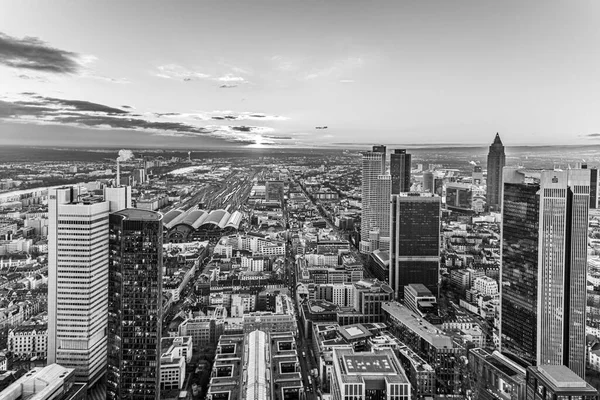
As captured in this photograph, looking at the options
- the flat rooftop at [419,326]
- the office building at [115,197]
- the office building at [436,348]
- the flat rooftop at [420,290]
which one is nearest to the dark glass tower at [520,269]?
the office building at [436,348]

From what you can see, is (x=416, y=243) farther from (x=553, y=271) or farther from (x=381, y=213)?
(x=553, y=271)

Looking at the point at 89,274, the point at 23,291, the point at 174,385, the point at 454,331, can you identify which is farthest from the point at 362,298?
the point at 23,291

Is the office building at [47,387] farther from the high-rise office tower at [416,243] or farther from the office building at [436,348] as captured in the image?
A: the high-rise office tower at [416,243]

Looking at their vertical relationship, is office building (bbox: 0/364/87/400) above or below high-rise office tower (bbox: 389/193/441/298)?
below

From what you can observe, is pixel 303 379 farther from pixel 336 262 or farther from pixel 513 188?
pixel 336 262

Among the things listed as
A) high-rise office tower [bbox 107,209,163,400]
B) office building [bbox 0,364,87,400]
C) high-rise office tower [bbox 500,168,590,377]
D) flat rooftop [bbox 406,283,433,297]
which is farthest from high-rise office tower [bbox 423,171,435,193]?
office building [bbox 0,364,87,400]

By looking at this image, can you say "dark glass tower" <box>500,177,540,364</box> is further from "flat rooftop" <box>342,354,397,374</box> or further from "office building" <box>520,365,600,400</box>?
"office building" <box>520,365,600,400</box>

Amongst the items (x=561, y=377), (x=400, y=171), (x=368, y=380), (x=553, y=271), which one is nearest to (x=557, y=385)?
(x=561, y=377)
